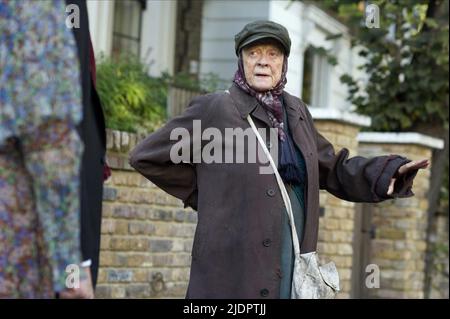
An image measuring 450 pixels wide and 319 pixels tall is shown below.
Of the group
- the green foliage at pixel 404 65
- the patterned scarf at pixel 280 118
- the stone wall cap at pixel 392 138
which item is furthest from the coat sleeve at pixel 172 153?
the green foliage at pixel 404 65

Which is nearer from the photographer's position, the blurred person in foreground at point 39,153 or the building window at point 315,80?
the blurred person in foreground at point 39,153

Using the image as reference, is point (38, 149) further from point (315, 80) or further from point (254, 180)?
point (315, 80)

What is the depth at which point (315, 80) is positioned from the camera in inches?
663

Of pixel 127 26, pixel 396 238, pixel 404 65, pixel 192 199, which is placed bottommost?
pixel 396 238

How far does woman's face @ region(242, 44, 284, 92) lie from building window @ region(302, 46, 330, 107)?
1216 cm

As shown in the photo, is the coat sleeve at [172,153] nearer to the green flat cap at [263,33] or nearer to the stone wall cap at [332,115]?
the green flat cap at [263,33]

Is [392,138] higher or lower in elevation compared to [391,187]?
higher

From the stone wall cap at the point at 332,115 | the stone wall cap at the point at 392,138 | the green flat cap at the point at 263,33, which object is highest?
the green flat cap at the point at 263,33

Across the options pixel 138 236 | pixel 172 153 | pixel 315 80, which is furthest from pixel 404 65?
pixel 172 153

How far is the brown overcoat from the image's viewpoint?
4.15m

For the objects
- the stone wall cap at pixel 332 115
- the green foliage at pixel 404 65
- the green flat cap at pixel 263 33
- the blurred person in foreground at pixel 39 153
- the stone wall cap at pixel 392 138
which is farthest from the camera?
the green foliage at pixel 404 65

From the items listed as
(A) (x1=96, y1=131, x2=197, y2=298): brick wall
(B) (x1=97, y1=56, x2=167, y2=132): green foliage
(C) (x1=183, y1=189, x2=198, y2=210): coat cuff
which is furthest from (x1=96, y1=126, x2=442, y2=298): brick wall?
(C) (x1=183, y1=189, x2=198, y2=210): coat cuff

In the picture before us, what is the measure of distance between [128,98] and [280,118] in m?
4.08

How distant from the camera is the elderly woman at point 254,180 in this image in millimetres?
4160
